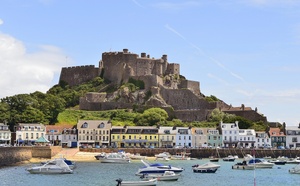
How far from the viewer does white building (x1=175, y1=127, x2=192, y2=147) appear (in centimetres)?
9100

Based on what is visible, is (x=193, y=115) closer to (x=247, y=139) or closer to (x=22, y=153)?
(x=247, y=139)

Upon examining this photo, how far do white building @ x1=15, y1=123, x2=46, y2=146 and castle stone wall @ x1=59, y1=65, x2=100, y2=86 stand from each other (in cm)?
3445

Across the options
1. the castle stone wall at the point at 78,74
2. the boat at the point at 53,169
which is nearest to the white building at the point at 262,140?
the castle stone wall at the point at 78,74

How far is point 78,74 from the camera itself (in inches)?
4798

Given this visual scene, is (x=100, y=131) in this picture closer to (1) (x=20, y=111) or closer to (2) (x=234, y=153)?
(1) (x=20, y=111)

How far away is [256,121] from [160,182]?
60.6 m

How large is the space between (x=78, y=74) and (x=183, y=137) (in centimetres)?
3883

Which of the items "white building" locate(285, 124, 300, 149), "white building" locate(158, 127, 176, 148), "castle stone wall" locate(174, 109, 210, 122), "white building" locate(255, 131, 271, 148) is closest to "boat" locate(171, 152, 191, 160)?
"white building" locate(158, 127, 176, 148)

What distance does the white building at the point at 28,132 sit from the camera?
8588 centimetres

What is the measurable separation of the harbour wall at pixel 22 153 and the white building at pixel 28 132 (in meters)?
13.5

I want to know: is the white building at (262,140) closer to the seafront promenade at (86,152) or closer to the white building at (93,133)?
the seafront promenade at (86,152)

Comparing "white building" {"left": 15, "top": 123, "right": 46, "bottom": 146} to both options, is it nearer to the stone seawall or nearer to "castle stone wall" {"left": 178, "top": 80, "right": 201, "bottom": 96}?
the stone seawall

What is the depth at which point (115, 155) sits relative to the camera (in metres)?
70.6

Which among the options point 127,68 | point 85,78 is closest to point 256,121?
point 127,68
